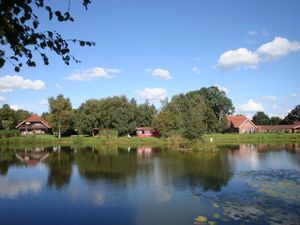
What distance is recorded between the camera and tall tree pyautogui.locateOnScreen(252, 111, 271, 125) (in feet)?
439

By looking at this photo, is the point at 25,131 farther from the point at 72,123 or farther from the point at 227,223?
the point at 227,223

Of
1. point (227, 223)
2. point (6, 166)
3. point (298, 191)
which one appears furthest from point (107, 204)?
point (6, 166)

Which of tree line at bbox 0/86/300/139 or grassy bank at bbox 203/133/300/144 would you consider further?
grassy bank at bbox 203/133/300/144

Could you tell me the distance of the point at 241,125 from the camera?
101 m

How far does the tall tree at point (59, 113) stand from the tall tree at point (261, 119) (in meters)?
85.4

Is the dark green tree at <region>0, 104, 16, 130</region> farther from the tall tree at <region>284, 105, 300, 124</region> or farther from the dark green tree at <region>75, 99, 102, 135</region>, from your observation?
the tall tree at <region>284, 105, 300, 124</region>

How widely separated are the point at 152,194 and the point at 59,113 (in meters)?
58.1

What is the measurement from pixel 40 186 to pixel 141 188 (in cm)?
794

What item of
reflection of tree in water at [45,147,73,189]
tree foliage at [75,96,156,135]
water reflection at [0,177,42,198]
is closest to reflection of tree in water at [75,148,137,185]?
reflection of tree in water at [45,147,73,189]

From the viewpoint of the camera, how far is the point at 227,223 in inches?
598

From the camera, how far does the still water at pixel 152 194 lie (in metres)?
16.6

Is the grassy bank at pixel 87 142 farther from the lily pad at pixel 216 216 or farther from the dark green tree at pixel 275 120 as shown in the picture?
the dark green tree at pixel 275 120

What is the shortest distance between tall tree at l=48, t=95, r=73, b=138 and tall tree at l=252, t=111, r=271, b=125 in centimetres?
8543

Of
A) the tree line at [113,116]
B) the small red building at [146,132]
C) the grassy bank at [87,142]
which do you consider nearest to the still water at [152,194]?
the grassy bank at [87,142]
